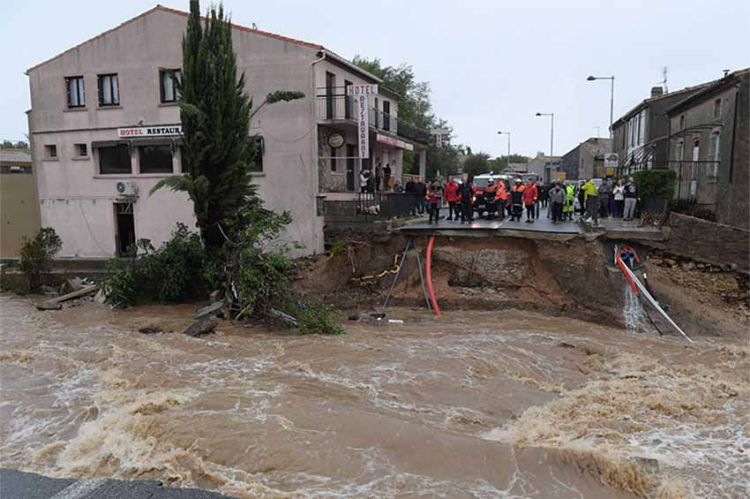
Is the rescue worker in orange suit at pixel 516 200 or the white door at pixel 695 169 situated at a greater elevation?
the white door at pixel 695 169

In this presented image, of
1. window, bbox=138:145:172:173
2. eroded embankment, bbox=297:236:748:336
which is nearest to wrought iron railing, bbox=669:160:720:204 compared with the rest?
eroded embankment, bbox=297:236:748:336

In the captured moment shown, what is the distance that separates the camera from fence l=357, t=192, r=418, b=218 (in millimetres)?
20906

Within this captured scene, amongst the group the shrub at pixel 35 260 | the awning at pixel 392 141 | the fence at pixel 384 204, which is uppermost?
the awning at pixel 392 141

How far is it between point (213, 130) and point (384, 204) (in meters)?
6.62

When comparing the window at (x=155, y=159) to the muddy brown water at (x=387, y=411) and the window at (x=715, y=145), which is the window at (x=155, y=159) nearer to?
the muddy brown water at (x=387, y=411)

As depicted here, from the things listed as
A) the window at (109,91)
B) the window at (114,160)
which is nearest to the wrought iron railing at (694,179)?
the window at (114,160)

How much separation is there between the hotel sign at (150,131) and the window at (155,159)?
66cm

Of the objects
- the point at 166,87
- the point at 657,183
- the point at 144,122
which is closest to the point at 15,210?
the point at 144,122

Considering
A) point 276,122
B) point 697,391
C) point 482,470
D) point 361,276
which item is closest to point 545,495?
point 482,470

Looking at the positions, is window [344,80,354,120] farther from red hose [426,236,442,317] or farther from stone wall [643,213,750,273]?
stone wall [643,213,750,273]

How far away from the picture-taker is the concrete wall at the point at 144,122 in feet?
71.5

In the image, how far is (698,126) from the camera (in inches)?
858

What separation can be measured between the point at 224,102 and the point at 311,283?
265 inches

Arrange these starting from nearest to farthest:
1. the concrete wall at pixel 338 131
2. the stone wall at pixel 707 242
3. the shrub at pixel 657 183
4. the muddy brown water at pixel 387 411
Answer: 1. the muddy brown water at pixel 387 411
2. the stone wall at pixel 707 242
3. the shrub at pixel 657 183
4. the concrete wall at pixel 338 131
